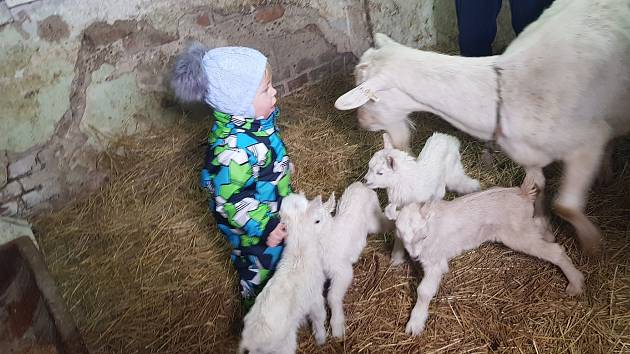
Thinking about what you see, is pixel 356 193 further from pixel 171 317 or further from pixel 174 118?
pixel 174 118

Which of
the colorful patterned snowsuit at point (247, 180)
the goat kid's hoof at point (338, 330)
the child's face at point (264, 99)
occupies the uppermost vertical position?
the child's face at point (264, 99)

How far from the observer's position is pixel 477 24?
3.89 metres

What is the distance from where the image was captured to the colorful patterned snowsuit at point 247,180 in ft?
7.86

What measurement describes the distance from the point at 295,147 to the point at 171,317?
1.68 meters

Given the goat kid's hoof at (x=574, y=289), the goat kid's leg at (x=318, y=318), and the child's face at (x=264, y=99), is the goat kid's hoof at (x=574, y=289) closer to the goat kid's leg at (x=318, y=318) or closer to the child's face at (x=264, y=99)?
the goat kid's leg at (x=318, y=318)

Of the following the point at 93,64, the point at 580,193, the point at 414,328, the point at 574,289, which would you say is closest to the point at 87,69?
the point at 93,64

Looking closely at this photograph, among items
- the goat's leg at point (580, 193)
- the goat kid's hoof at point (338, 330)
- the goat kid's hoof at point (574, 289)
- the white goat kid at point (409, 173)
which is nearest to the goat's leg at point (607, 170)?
the goat's leg at point (580, 193)

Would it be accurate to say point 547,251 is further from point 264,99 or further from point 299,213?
point 264,99

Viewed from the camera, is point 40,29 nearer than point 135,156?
Yes

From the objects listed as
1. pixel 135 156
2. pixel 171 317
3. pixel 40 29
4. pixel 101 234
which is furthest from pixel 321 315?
pixel 40 29

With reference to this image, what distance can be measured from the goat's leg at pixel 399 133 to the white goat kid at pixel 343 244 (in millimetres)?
457

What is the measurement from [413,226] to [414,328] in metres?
0.62

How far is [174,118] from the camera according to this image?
14.1ft

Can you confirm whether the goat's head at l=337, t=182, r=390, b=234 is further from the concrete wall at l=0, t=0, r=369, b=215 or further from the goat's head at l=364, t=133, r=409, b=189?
the concrete wall at l=0, t=0, r=369, b=215
